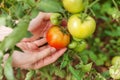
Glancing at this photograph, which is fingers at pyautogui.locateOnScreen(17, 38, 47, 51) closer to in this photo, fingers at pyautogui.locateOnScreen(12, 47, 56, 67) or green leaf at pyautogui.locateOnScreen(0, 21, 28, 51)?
fingers at pyautogui.locateOnScreen(12, 47, 56, 67)

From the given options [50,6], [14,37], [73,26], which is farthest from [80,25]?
[14,37]

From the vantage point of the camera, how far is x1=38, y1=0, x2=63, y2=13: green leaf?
134cm

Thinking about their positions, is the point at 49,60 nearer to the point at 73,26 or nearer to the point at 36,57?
the point at 36,57

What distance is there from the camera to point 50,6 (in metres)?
1.36

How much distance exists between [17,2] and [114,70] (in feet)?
1.77

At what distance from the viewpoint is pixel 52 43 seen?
1.44 m

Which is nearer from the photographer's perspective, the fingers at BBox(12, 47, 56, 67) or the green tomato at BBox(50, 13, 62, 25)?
the green tomato at BBox(50, 13, 62, 25)

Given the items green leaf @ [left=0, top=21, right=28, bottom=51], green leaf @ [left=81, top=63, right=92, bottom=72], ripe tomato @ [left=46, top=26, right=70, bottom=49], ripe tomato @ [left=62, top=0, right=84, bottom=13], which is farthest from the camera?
green leaf @ [left=81, top=63, right=92, bottom=72]

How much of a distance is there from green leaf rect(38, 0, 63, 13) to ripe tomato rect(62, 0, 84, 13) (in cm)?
5

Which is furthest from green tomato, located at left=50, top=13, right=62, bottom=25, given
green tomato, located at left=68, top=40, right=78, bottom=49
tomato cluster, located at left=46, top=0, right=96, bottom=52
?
green tomato, located at left=68, top=40, right=78, bottom=49

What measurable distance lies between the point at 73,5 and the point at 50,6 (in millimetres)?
109

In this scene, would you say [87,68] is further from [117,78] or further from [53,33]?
[53,33]

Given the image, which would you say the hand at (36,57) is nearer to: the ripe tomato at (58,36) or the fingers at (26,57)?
the fingers at (26,57)

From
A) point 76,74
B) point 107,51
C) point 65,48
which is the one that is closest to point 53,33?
point 65,48
